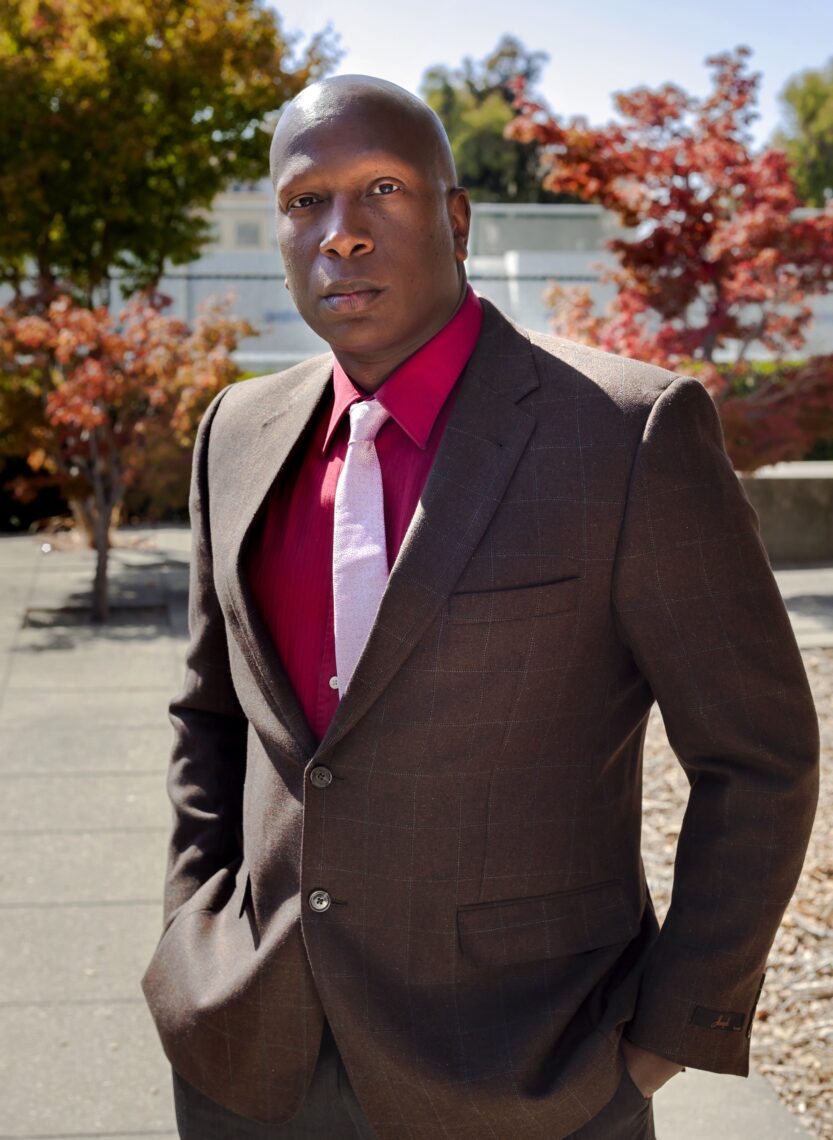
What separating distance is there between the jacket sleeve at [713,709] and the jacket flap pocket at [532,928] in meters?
0.10

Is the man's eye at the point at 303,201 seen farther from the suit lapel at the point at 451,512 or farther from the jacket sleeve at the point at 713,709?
the jacket sleeve at the point at 713,709

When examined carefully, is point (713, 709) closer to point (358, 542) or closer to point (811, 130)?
point (358, 542)

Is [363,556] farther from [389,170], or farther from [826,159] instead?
[826,159]

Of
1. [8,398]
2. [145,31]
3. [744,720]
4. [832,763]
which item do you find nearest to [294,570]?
[744,720]

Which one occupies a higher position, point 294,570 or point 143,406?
point 294,570

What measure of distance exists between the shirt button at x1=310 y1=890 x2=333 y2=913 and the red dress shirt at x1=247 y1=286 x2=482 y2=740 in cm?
21

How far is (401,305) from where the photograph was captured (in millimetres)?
1818

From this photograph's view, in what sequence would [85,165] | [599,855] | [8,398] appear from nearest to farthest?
1. [599,855]
2. [8,398]
3. [85,165]

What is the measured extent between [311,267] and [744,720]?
2.74 feet

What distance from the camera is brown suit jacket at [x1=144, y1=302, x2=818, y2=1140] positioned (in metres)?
1.73

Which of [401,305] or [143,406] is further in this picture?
[143,406]

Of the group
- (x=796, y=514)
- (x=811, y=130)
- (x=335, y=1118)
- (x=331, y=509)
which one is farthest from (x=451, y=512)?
(x=811, y=130)

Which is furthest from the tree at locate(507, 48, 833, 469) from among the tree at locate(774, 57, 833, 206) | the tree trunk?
the tree at locate(774, 57, 833, 206)

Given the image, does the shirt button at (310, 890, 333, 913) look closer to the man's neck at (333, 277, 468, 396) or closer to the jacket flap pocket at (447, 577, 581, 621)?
the jacket flap pocket at (447, 577, 581, 621)
